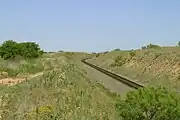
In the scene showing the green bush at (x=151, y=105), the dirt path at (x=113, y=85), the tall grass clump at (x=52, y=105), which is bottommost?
the dirt path at (x=113, y=85)

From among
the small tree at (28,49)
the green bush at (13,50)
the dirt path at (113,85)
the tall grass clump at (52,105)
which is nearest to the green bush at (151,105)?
the tall grass clump at (52,105)

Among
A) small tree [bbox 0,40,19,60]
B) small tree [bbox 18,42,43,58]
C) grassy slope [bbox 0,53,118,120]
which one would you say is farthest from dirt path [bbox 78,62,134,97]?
small tree [bbox 18,42,43,58]

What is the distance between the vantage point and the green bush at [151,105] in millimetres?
13188

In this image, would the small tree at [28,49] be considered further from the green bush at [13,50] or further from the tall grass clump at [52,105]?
the tall grass clump at [52,105]

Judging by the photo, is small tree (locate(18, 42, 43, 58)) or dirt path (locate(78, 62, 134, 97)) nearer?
dirt path (locate(78, 62, 134, 97))

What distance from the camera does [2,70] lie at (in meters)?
52.3

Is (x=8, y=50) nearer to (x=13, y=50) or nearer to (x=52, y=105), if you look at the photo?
(x=13, y=50)

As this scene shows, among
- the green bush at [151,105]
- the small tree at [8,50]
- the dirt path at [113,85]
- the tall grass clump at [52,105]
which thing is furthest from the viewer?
the small tree at [8,50]

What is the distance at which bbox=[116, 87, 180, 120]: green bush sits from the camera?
13188mm

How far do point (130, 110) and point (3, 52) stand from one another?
62.9m

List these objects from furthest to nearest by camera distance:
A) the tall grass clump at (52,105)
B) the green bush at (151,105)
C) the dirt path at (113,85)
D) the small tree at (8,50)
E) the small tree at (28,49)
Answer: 1. the small tree at (28,49)
2. the small tree at (8,50)
3. the dirt path at (113,85)
4. the tall grass clump at (52,105)
5. the green bush at (151,105)

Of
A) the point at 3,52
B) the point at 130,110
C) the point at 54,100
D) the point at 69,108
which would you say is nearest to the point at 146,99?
the point at 130,110

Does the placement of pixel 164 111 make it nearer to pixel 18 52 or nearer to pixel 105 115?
pixel 105 115

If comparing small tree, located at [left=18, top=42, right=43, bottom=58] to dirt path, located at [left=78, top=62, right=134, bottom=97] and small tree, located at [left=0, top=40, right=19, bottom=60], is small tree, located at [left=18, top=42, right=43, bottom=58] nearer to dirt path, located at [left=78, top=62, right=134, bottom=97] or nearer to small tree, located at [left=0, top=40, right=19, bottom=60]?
small tree, located at [left=0, top=40, right=19, bottom=60]
